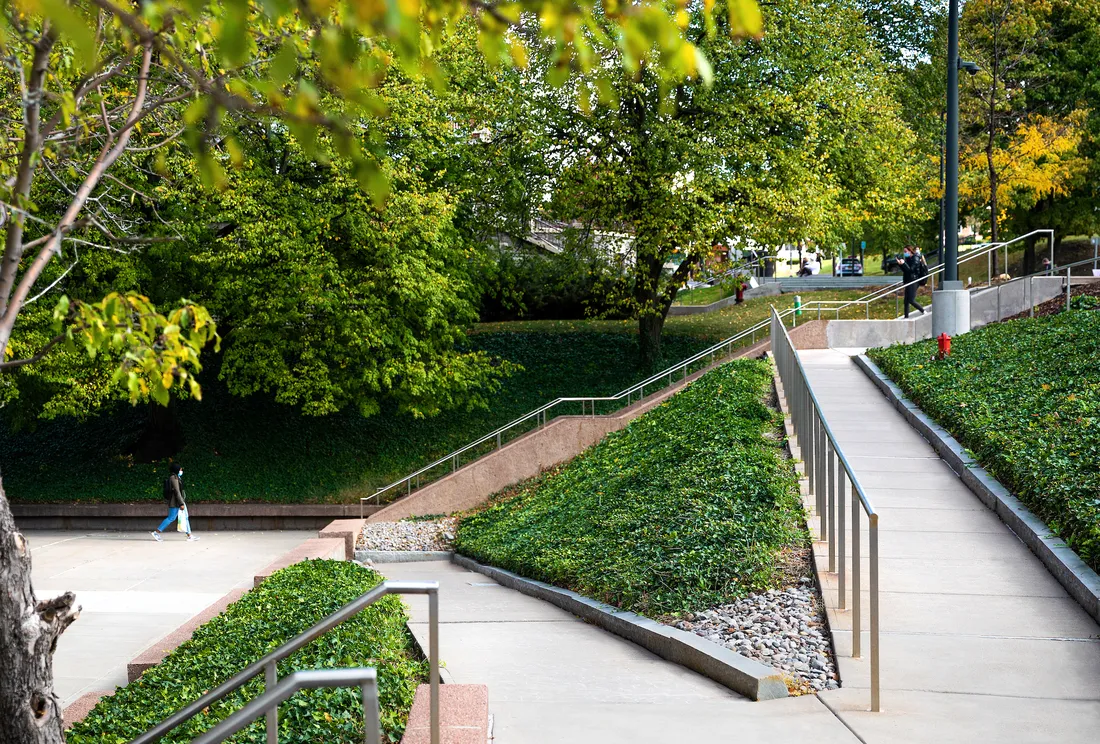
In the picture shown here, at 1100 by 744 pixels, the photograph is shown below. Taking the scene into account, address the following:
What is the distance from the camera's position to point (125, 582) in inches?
616

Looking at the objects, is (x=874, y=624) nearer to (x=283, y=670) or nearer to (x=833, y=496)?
(x=833, y=496)

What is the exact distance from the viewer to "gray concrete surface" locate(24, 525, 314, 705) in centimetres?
1052

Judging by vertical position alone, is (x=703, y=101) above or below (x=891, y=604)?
above

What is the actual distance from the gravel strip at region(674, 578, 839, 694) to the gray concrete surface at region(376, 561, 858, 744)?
0.37m

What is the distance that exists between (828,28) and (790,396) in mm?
13025

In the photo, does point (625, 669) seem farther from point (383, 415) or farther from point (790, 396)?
point (383, 415)

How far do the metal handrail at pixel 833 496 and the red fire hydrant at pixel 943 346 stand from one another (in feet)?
9.57

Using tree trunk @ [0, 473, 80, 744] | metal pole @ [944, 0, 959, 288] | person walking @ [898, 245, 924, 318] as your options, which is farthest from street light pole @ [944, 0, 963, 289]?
tree trunk @ [0, 473, 80, 744]

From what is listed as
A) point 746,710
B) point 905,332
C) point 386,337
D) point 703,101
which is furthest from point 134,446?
point 746,710

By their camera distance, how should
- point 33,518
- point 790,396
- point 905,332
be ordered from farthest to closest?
1. point 905,332
2. point 33,518
3. point 790,396

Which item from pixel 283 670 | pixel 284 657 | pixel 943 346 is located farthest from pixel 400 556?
pixel 284 657

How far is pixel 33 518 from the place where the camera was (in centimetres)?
2208

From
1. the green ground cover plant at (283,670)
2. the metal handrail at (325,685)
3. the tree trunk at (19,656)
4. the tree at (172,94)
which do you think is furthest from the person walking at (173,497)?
the metal handrail at (325,685)

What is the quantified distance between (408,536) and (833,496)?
37.5 feet
